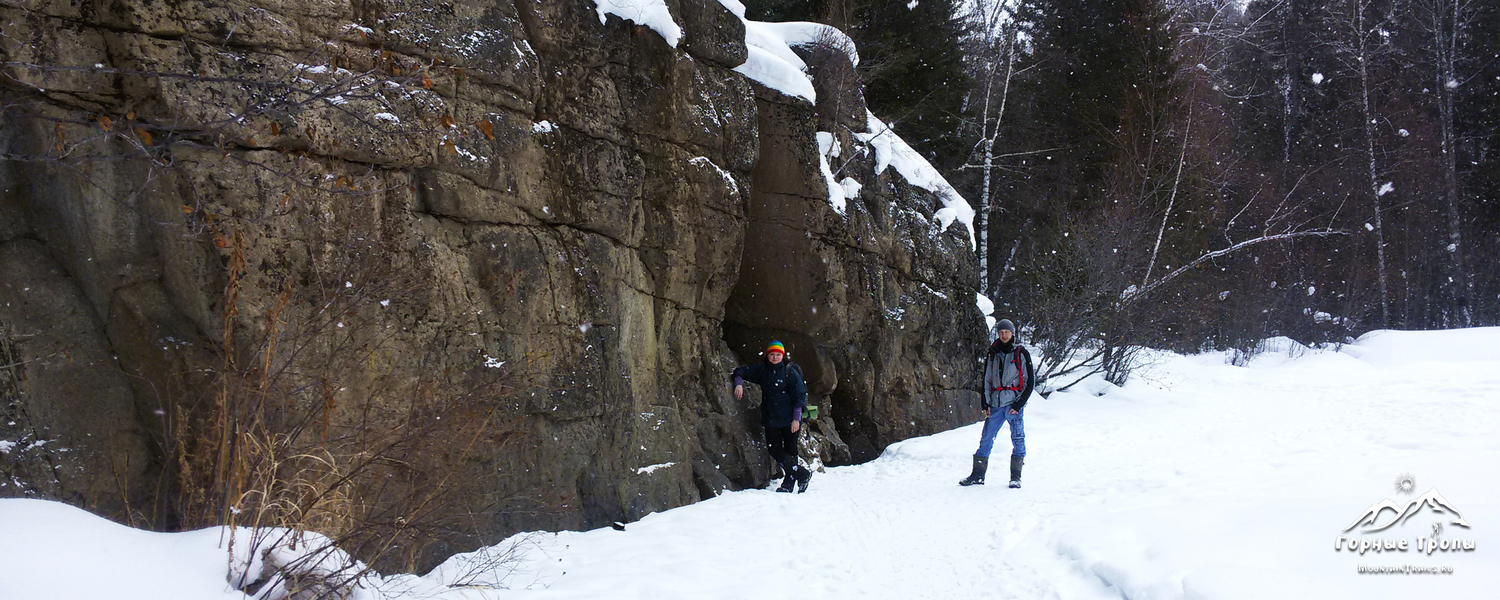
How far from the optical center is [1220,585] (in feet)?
13.4

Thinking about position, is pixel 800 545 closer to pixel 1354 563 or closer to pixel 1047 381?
pixel 1354 563

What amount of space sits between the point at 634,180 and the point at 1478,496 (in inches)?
264

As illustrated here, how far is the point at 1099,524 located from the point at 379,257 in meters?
5.48

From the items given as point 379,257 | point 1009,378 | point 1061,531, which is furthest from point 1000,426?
point 379,257

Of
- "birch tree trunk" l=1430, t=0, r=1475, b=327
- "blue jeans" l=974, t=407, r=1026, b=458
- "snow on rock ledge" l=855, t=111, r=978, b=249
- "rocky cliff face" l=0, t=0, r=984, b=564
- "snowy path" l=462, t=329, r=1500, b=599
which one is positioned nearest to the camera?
"snowy path" l=462, t=329, r=1500, b=599

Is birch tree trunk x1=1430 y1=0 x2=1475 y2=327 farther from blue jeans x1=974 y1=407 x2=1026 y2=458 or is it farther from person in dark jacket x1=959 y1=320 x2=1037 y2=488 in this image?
blue jeans x1=974 y1=407 x2=1026 y2=458

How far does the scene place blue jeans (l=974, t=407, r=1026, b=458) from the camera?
8219mm

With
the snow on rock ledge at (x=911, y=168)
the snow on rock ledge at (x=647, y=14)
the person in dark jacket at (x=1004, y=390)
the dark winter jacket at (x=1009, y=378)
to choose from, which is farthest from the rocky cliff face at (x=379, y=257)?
the snow on rock ledge at (x=911, y=168)

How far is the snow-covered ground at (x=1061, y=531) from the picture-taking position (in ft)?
12.0

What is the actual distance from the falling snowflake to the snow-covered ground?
0.14ft

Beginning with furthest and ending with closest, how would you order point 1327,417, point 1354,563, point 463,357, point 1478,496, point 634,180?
1. point 1327,417
2. point 634,180
3. point 463,357
4. point 1478,496
5. point 1354,563

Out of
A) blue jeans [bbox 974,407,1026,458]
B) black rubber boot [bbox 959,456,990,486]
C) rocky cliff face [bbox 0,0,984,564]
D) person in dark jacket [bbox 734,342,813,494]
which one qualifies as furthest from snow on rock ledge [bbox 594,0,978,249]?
black rubber boot [bbox 959,456,990,486]

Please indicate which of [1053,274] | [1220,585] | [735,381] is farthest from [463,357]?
[1053,274]

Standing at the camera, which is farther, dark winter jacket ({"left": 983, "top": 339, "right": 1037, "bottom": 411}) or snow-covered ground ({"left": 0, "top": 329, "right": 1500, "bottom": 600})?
dark winter jacket ({"left": 983, "top": 339, "right": 1037, "bottom": 411})
